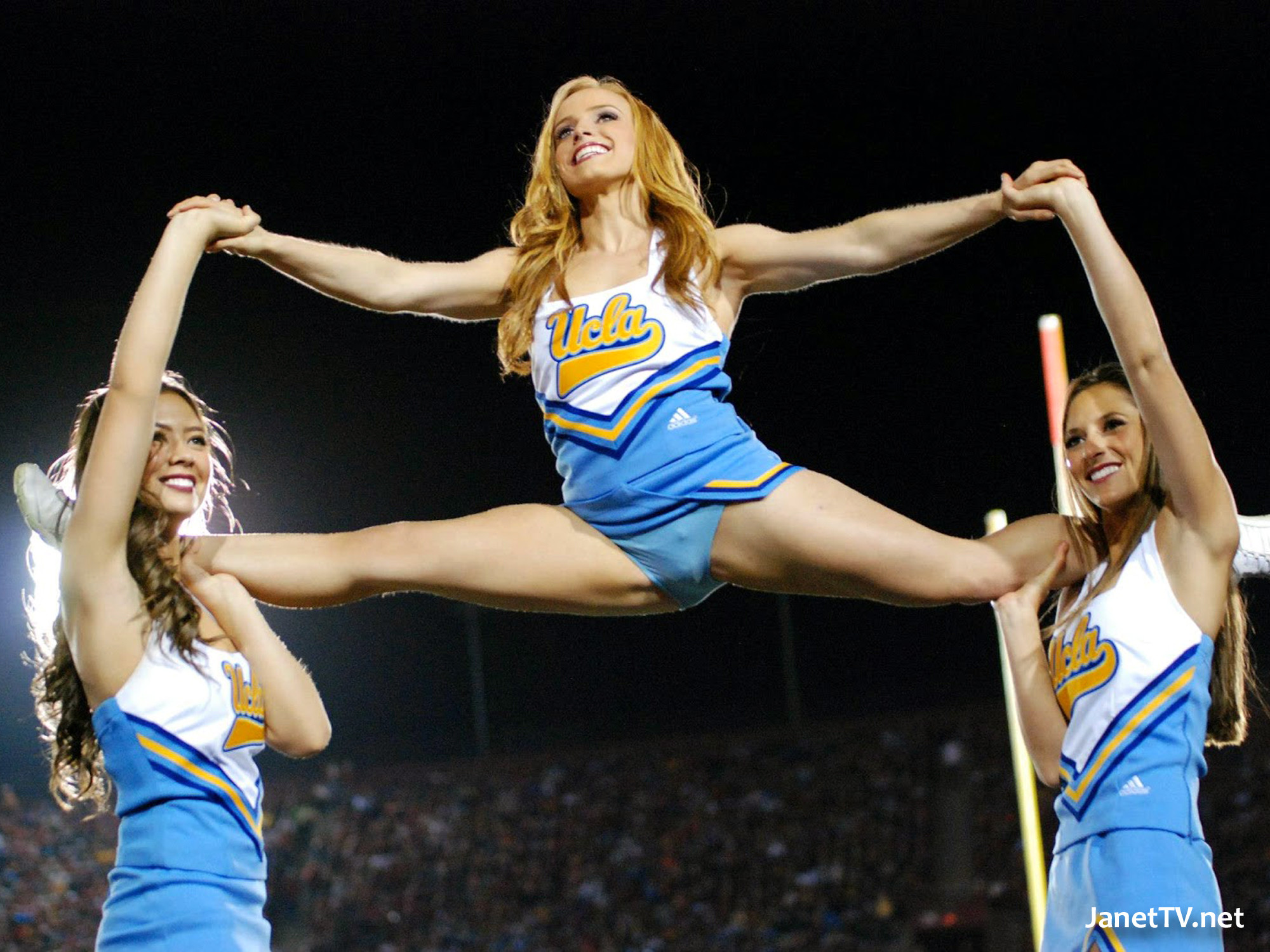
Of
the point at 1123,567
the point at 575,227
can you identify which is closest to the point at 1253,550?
the point at 1123,567

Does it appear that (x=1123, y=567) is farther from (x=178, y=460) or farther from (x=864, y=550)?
(x=178, y=460)

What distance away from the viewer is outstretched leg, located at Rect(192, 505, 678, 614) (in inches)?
92.4

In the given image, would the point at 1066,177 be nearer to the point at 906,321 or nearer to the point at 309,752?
the point at 309,752

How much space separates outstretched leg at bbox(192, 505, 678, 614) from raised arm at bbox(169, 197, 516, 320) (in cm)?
48

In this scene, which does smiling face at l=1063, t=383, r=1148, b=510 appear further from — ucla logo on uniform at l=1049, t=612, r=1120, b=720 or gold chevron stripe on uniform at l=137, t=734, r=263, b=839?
gold chevron stripe on uniform at l=137, t=734, r=263, b=839

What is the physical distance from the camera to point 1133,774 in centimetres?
211

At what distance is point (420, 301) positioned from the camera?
105 inches

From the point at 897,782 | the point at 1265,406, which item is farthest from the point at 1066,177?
the point at 897,782

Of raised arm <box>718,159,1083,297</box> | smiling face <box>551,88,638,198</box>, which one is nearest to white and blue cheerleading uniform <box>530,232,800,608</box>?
raised arm <box>718,159,1083,297</box>

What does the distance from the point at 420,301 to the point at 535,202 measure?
369 millimetres

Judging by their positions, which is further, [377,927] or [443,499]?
[443,499]

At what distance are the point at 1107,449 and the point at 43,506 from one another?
6.34 ft

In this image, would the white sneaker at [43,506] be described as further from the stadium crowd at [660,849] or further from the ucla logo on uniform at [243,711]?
the stadium crowd at [660,849]

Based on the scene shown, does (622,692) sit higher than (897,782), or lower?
higher
